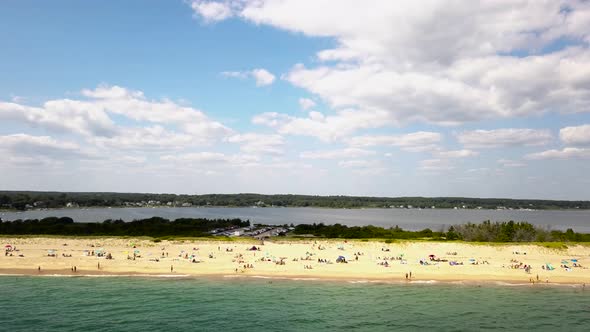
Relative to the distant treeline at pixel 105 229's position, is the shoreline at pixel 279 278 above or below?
below

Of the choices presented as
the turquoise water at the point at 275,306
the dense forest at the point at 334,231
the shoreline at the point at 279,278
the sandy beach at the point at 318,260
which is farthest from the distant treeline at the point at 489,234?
the turquoise water at the point at 275,306

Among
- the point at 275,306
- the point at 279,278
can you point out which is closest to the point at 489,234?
the point at 279,278

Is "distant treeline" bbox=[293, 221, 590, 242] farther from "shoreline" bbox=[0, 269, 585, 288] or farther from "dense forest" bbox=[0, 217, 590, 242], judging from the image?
"shoreline" bbox=[0, 269, 585, 288]

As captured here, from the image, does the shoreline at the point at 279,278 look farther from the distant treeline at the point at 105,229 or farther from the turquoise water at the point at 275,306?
the distant treeline at the point at 105,229

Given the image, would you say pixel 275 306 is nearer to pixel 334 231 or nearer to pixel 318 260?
pixel 318 260

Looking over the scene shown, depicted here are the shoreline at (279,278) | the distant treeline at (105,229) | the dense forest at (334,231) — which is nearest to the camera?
the shoreline at (279,278)

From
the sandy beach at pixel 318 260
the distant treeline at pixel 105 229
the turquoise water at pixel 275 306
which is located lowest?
the turquoise water at pixel 275 306

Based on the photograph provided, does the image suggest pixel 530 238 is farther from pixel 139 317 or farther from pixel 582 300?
pixel 139 317
